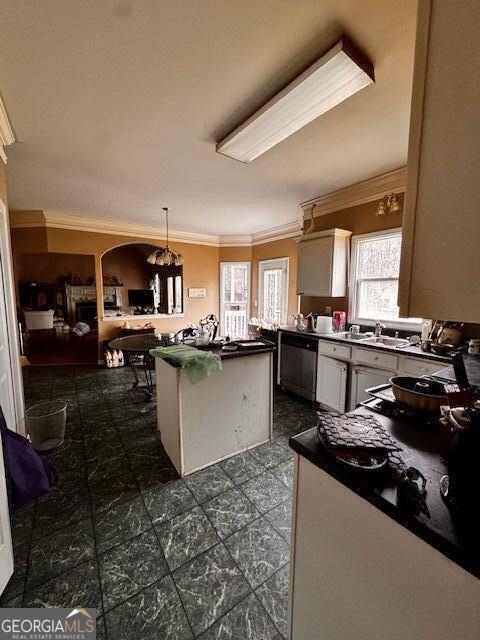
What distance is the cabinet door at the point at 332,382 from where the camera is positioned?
2.96 m

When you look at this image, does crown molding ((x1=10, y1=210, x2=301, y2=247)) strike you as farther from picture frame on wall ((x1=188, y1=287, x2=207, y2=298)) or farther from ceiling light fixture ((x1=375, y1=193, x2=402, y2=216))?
ceiling light fixture ((x1=375, y1=193, x2=402, y2=216))

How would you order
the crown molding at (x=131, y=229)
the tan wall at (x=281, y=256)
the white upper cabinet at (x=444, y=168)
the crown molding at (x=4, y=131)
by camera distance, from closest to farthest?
the white upper cabinet at (x=444, y=168), the crown molding at (x=4, y=131), the crown molding at (x=131, y=229), the tan wall at (x=281, y=256)

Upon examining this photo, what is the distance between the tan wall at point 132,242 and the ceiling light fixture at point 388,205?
375 cm

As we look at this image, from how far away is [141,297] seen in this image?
317 inches

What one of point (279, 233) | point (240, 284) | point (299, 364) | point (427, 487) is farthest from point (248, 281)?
point (427, 487)

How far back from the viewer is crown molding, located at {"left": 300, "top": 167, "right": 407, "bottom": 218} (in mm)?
2899

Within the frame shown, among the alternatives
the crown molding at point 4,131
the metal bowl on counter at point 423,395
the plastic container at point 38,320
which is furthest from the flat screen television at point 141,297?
the metal bowl on counter at point 423,395

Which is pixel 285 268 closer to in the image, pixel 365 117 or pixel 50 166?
pixel 365 117

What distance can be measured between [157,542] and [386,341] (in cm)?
272

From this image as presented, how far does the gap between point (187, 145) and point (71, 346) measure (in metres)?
6.08

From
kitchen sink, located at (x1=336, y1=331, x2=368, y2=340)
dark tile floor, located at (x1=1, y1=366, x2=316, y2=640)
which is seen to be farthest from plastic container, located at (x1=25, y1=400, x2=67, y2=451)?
kitchen sink, located at (x1=336, y1=331, x2=368, y2=340)

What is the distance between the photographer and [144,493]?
192cm

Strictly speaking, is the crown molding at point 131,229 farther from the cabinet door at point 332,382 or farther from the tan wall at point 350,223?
the cabinet door at point 332,382

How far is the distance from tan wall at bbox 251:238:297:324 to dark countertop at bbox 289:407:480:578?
3.88 metres
